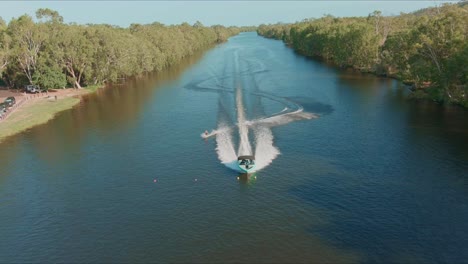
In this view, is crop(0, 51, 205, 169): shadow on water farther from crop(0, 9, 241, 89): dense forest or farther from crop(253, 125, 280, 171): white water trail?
crop(253, 125, 280, 171): white water trail

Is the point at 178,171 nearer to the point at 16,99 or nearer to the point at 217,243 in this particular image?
the point at 217,243

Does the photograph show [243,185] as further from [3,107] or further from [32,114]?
[3,107]

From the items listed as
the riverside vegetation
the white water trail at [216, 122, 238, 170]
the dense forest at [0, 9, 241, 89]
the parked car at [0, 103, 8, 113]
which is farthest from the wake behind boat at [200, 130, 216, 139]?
the dense forest at [0, 9, 241, 89]

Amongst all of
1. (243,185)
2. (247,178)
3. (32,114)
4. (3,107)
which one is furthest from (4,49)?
(243,185)

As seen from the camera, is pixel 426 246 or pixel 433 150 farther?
pixel 433 150

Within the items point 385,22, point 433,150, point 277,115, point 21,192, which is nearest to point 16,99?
point 21,192

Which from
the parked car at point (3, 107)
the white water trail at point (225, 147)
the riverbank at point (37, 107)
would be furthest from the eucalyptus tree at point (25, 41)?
the white water trail at point (225, 147)
